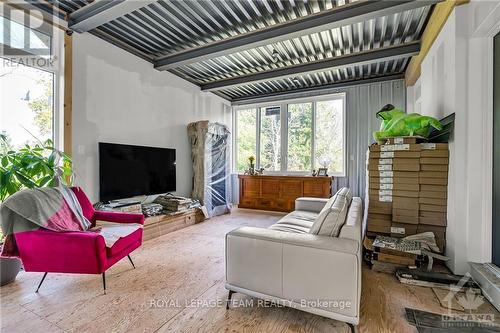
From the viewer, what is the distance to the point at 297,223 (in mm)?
2715

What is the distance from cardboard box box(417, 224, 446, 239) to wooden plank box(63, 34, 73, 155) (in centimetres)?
442

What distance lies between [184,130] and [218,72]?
1.42m

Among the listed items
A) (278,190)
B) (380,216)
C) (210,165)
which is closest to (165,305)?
(380,216)

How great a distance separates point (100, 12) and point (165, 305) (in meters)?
3.20

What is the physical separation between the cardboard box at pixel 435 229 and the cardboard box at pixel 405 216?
0.10m

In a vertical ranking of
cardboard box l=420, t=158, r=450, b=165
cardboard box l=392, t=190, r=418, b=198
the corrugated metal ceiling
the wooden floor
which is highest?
the corrugated metal ceiling

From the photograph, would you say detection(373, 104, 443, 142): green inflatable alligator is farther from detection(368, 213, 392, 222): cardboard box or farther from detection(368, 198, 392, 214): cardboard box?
detection(368, 213, 392, 222): cardboard box

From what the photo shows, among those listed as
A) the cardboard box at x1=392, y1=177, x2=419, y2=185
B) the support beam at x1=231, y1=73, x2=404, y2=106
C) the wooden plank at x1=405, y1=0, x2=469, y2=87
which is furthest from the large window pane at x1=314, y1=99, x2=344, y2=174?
Answer: the cardboard box at x1=392, y1=177, x2=419, y2=185

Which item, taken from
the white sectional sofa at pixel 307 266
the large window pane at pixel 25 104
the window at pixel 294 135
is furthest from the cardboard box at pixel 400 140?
the large window pane at pixel 25 104

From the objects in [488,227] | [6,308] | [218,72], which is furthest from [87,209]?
[488,227]

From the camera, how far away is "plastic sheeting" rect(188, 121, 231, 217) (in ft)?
15.7

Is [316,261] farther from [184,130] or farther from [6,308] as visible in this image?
[184,130]

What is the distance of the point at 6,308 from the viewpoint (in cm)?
182

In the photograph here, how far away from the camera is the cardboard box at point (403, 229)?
261cm
